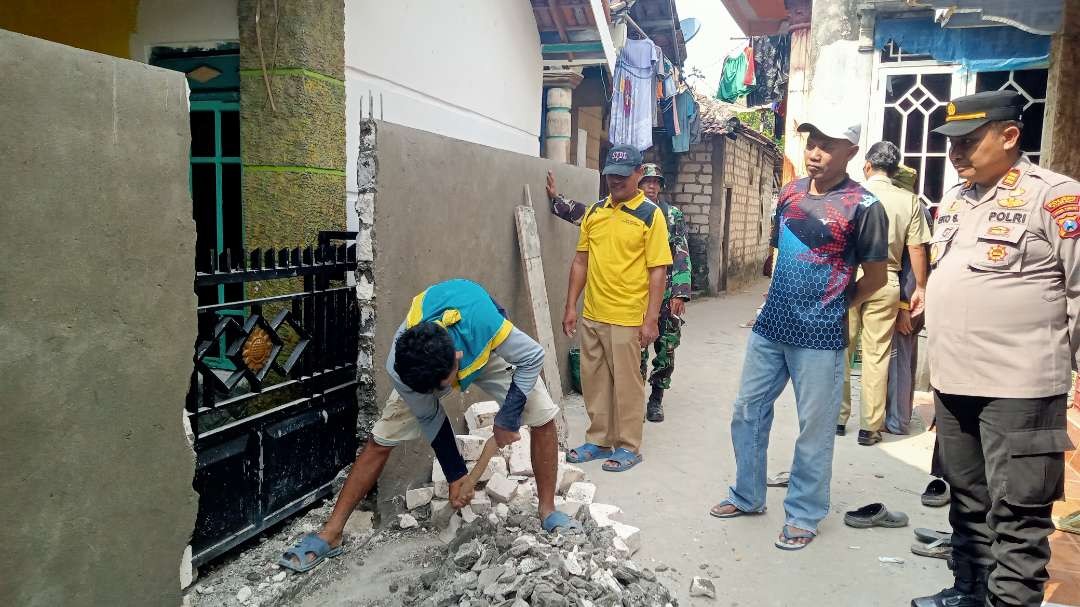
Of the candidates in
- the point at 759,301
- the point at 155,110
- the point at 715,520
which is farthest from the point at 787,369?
the point at 759,301

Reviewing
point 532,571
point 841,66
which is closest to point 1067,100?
point 841,66

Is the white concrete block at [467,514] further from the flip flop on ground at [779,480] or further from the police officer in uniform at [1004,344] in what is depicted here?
the police officer in uniform at [1004,344]

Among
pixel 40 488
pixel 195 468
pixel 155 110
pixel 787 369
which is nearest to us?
pixel 40 488

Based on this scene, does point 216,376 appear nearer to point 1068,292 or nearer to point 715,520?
point 715,520

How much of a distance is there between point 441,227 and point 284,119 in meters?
1.01

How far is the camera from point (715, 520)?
393 centimetres

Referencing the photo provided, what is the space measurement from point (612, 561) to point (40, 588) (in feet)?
6.53

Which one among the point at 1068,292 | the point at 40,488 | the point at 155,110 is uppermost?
the point at 155,110

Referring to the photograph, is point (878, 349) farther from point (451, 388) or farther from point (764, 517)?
point (451, 388)

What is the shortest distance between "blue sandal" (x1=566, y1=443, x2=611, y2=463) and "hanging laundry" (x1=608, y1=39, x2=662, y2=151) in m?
6.02

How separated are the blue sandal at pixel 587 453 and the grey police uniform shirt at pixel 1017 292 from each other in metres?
2.36

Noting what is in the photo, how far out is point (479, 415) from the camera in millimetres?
4535

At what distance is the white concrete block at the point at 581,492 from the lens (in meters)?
3.97

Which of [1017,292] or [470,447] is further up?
[1017,292]
